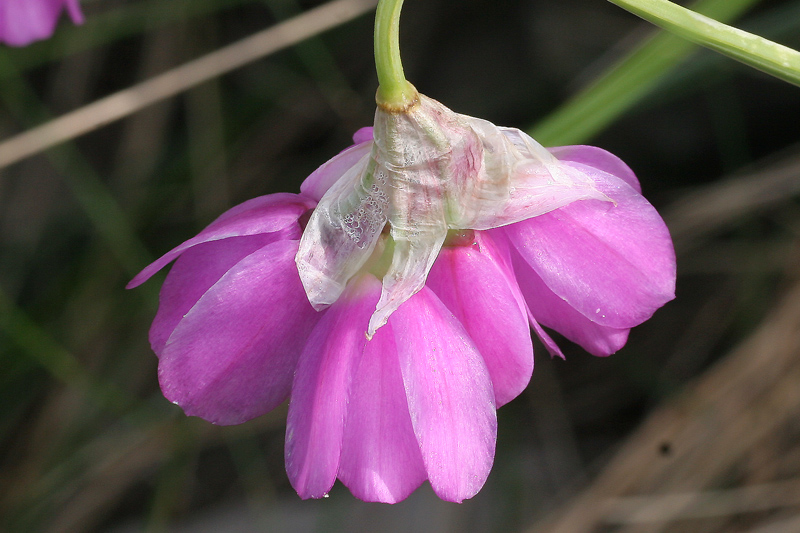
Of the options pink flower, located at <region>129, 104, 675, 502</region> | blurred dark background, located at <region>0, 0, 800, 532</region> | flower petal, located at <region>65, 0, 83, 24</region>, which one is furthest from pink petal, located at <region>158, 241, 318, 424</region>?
blurred dark background, located at <region>0, 0, 800, 532</region>

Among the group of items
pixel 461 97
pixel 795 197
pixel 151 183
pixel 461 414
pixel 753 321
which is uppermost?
pixel 461 414

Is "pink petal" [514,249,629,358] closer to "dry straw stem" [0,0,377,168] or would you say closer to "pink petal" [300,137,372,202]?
Result: "pink petal" [300,137,372,202]

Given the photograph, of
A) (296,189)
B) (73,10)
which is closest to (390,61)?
(73,10)

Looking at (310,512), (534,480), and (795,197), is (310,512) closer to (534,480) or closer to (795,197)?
(534,480)

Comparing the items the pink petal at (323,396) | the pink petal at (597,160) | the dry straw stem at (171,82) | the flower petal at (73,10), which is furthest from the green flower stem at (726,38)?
the dry straw stem at (171,82)

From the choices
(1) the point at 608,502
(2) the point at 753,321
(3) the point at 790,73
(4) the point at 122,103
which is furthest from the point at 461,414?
(2) the point at 753,321

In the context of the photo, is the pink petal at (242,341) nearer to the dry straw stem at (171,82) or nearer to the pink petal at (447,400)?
the pink petal at (447,400)
